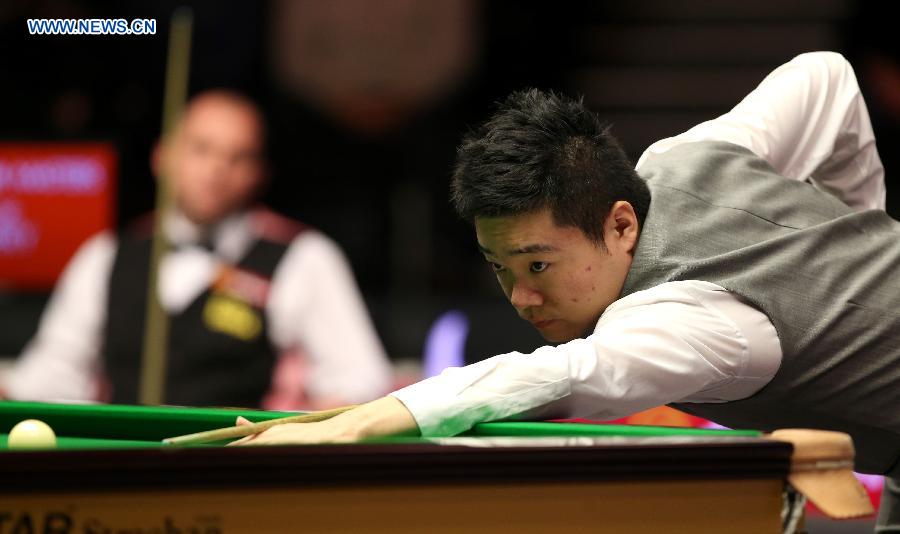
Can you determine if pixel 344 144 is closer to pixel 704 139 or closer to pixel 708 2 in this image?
pixel 708 2

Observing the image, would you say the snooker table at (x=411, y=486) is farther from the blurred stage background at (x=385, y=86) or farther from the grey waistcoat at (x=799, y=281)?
the blurred stage background at (x=385, y=86)

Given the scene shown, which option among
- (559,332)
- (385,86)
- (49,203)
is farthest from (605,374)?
(385,86)

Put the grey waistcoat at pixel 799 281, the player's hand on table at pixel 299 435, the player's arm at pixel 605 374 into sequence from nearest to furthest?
the player's hand on table at pixel 299 435 < the player's arm at pixel 605 374 < the grey waistcoat at pixel 799 281

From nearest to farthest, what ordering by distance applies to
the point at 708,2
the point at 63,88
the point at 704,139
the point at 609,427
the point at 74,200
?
the point at 609,427 → the point at 704,139 → the point at 74,200 → the point at 63,88 → the point at 708,2

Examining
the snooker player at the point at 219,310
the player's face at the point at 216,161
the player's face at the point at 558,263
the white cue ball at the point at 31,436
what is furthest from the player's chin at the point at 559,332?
the player's face at the point at 216,161

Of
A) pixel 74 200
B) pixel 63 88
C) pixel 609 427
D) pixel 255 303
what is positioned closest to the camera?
pixel 609 427

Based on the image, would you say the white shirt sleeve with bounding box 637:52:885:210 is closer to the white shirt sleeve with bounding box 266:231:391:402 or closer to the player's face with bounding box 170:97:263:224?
the white shirt sleeve with bounding box 266:231:391:402

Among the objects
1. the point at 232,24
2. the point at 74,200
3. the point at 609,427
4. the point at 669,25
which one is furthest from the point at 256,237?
the point at 609,427

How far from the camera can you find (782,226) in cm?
230

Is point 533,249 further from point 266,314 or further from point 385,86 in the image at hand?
point 385,86

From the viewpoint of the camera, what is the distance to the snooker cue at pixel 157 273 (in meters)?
5.22

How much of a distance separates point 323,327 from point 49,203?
183 centimetres

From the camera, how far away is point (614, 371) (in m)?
1.98

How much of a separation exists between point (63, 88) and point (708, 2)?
3.52 m
